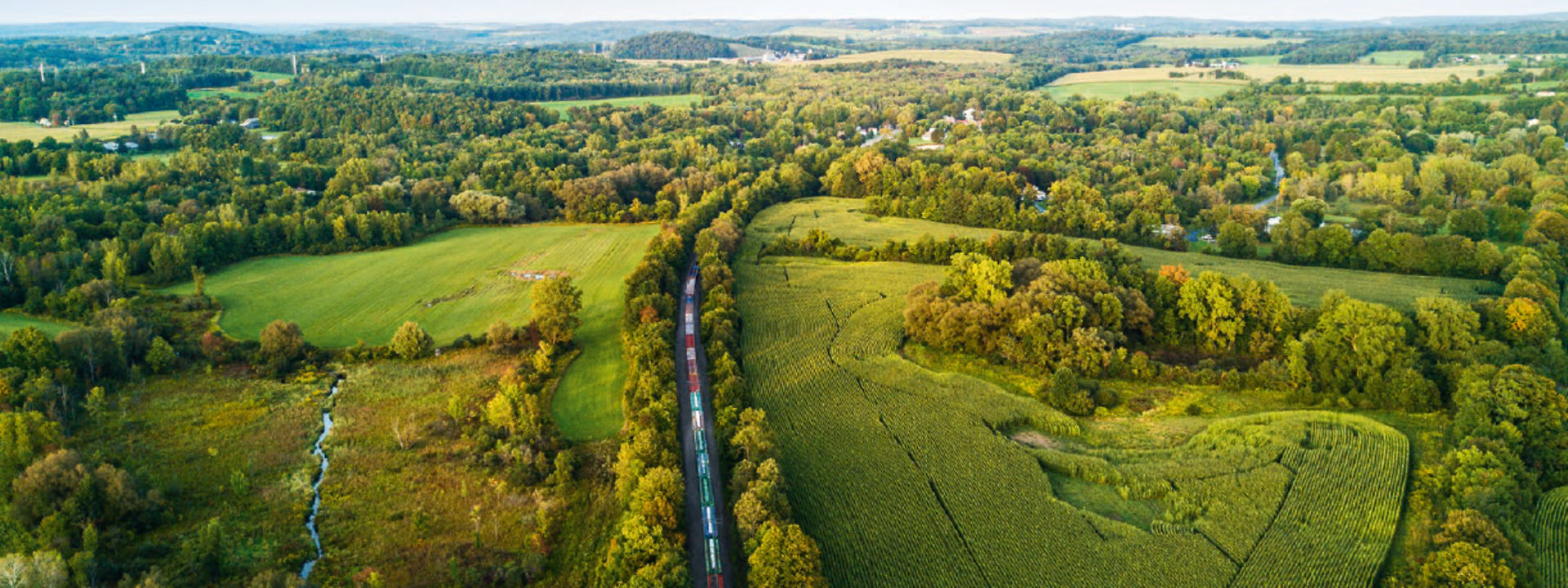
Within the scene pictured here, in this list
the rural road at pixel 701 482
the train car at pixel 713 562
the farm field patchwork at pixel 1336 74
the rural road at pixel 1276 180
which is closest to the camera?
the train car at pixel 713 562

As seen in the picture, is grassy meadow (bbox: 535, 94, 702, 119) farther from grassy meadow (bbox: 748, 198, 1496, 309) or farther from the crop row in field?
the crop row in field

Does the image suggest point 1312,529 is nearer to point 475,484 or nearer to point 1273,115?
point 475,484

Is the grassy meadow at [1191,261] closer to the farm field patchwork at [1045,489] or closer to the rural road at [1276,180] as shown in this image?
the rural road at [1276,180]

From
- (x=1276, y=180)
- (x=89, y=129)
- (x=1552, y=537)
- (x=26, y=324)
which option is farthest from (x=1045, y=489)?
(x=89, y=129)

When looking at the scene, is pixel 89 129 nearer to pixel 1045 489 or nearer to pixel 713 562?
pixel 713 562

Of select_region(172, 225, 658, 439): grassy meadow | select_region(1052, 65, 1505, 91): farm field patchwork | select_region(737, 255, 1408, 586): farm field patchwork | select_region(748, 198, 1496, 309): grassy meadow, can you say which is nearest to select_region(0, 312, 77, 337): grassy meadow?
select_region(172, 225, 658, 439): grassy meadow

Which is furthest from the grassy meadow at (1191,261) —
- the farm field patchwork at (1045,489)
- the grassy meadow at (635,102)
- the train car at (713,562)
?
the grassy meadow at (635,102)
